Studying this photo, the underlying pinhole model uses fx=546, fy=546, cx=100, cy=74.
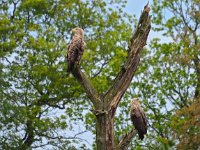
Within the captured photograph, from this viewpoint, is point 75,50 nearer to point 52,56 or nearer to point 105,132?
point 105,132

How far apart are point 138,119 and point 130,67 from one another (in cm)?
110

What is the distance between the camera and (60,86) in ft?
82.9

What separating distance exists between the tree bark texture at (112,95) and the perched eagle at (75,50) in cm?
20

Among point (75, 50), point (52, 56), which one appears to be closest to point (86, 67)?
point (52, 56)

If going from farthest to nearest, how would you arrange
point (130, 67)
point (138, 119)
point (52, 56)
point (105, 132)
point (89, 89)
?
point (52, 56) < point (138, 119) < point (130, 67) < point (89, 89) < point (105, 132)

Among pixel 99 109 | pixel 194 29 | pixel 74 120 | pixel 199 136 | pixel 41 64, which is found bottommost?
pixel 99 109

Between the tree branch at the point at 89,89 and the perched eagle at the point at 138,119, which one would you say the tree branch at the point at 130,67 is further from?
the perched eagle at the point at 138,119

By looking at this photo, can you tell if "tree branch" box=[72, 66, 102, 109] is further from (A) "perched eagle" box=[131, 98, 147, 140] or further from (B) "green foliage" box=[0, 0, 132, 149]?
(B) "green foliage" box=[0, 0, 132, 149]

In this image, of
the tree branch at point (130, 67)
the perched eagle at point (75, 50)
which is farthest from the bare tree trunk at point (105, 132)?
the perched eagle at point (75, 50)

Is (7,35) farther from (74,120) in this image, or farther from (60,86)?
(74,120)

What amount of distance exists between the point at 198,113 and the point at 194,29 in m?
8.08

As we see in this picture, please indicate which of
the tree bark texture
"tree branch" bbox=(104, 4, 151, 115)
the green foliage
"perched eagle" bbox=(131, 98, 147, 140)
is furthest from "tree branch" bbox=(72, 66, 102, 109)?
the green foliage

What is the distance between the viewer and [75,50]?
10562mm

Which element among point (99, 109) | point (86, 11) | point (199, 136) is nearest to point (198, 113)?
point (199, 136)
